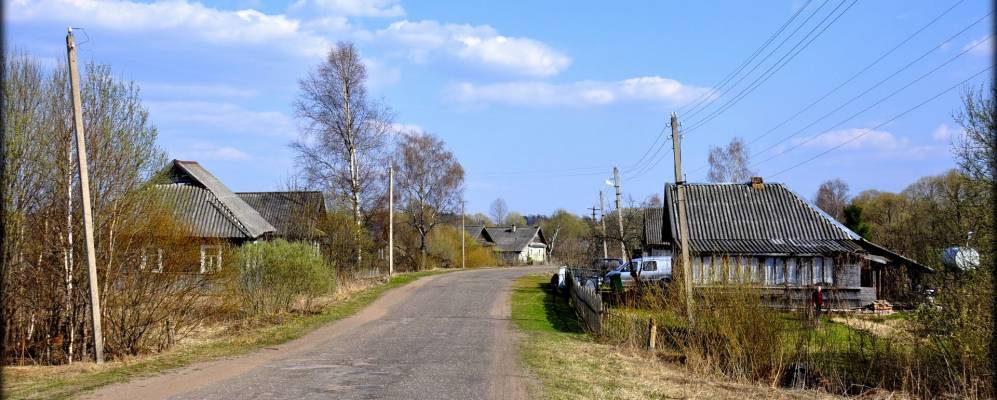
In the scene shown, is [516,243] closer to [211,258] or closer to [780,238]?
[780,238]

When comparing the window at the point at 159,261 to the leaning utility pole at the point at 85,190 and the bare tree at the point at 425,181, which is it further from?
the bare tree at the point at 425,181

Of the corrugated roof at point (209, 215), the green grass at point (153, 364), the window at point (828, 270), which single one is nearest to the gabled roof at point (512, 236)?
the corrugated roof at point (209, 215)

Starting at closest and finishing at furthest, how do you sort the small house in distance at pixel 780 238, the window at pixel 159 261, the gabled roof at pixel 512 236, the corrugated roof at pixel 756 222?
the window at pixel 159 261
the small house in distance at pixel 780 238
the corrugated roof at pixel 756 222
the gabled roof at pixel 512 236

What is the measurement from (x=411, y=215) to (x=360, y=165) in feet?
74.9

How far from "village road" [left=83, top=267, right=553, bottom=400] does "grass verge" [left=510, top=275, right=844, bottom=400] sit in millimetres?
482

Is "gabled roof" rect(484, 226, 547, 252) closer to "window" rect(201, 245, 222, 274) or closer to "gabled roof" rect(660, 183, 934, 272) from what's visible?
"gabled roof" rect(660, 183, 934, 272)

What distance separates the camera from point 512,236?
105m

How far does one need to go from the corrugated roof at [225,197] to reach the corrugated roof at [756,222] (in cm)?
1876

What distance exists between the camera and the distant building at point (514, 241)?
101 metres

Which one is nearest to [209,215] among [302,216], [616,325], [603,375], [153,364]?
[302,216]

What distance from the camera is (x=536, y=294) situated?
3338cm

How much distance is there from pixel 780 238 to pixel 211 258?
2346 cm

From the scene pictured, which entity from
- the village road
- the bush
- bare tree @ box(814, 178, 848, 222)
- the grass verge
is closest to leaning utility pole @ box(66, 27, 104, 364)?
the village road

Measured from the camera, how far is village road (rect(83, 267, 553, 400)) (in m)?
10.9
